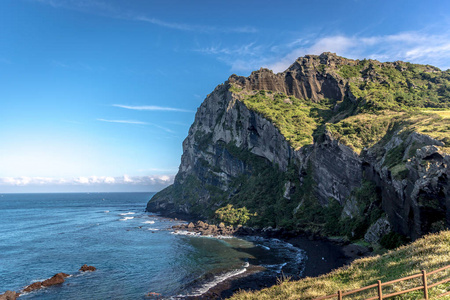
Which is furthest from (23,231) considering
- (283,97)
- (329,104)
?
(329,104)

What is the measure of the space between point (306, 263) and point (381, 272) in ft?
82.2

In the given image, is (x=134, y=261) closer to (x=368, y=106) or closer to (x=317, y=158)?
(x=317, y=158)

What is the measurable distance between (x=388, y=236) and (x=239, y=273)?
24077 mm

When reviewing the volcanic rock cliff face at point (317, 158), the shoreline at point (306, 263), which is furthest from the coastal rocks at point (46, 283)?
the volcanic rock cliff face at point (317, 158)

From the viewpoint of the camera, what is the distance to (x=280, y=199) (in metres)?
79.8

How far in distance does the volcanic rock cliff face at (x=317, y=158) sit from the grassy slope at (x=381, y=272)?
49.2 feet

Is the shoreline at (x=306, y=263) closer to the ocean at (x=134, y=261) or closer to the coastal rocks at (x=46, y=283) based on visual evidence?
the ocean at (x=134, y=261)

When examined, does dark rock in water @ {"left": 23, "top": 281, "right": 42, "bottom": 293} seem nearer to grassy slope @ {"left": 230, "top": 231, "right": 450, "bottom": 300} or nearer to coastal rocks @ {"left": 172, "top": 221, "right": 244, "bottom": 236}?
grassy slope @ {"left": 230, "top": 231, "right": 450, "bottom": 300}

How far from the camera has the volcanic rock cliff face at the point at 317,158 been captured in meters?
38.9

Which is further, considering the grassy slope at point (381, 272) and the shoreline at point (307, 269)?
the shoreline at point (307, 269)

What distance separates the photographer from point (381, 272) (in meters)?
19.8

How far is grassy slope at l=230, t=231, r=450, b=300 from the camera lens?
679 inches

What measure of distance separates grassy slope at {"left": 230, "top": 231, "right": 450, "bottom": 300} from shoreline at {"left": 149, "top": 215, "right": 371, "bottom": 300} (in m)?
3.98

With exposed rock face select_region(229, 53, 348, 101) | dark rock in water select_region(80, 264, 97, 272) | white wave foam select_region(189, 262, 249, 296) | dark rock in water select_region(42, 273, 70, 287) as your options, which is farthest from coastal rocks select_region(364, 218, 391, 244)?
exposed rock face select_region(229, 53, 348, 101)
